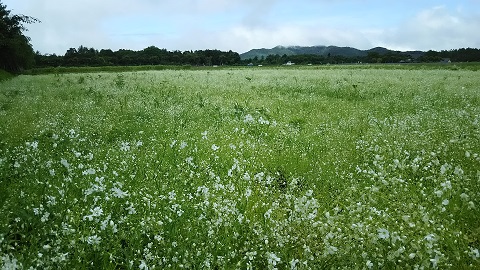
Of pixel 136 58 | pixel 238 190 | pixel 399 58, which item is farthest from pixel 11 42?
pixel 399 58

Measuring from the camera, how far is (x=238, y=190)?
6223 millimetres

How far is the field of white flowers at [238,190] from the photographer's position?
435 cm

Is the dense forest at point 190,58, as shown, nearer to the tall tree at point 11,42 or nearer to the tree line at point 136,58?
the tree line at point 136,58

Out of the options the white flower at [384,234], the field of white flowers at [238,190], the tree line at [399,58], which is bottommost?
the field of white flowers at [238,190]

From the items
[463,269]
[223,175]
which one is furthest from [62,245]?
[463,269]

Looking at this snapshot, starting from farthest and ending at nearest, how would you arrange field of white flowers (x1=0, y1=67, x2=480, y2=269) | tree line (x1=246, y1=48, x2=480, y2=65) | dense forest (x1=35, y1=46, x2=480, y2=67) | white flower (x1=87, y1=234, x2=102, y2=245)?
dense forest (x1=35, y1=46, x2=480, y2=67)
tree line (x1=246, y1=48, x2=480, y2=65)
field of white flowers (x1=0, y1=67, x2=480, y2=269)
white flower (x1=87, y1=234, x2=102, y2=245)

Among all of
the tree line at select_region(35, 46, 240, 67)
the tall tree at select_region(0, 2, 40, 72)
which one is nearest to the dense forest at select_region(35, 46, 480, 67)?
the tree line at select_region(35, 46, 240, 67)

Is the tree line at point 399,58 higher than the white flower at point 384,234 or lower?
higher

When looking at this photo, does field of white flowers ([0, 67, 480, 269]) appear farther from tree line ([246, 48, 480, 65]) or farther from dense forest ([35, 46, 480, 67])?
dense forest ([35, 46, 480, 67])

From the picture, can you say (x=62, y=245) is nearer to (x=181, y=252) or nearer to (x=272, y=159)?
(x=181, y=252)

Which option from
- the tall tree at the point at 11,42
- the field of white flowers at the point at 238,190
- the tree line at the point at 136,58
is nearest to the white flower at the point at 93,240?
the field of white flowers at the point at 238,190

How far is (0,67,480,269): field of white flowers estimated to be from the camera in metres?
4.35

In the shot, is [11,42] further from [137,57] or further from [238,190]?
[137,57]

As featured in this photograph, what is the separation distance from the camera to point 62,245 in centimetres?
410
